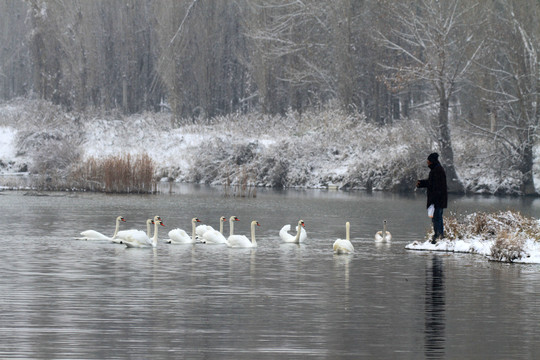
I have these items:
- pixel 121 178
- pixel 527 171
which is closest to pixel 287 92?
pixel 527 171

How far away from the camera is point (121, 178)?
4238 cm

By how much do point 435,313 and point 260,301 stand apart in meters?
2.40

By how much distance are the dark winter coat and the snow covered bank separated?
1.05 meters

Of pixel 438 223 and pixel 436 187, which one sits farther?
pixel 438 223

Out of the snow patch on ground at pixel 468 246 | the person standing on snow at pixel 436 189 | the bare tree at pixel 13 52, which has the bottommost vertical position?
the snow patch on ground at pixel 468 246

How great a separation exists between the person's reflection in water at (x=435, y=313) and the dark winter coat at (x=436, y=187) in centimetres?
218

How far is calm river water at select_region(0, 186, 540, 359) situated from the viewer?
33.0 ft

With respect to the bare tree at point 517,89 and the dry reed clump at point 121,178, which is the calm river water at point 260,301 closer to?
the dry reed clump at point 121,178

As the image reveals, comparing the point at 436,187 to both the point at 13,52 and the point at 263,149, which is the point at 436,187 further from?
the point at 13,52

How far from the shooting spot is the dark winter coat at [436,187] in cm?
1995

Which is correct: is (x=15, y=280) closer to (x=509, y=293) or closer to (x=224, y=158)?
(x=509, y=293)

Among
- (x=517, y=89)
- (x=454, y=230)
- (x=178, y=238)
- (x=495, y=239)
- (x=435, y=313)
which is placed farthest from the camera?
(x=517, y=89)

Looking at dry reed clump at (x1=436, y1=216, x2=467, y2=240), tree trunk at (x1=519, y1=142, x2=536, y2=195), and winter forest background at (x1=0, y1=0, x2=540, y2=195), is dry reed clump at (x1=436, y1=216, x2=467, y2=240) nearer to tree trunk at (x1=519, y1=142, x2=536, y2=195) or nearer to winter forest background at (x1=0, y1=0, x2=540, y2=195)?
winter forest background at (x1=0, y1=0, x2=540, y2=195)

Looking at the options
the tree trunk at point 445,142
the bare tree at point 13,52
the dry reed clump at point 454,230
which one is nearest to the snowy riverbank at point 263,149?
the tree trunk at point 445,142
